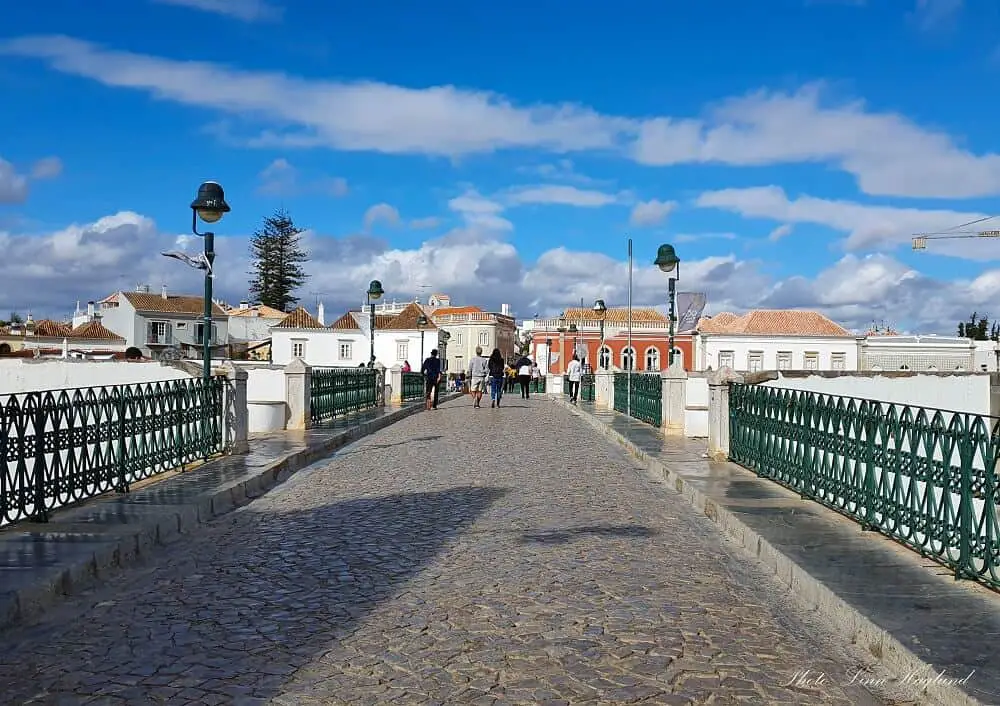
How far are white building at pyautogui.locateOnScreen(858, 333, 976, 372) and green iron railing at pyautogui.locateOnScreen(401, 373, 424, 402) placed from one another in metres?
43.2

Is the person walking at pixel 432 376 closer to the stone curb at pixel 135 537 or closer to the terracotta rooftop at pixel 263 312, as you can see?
the stone curb at pixel 135 537

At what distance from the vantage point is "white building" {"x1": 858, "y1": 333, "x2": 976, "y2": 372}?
71250 mm

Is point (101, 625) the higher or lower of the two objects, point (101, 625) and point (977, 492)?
the lower

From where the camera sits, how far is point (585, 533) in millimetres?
8367

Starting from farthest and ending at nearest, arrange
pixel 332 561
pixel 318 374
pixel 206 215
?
pixel 318 374
pixel 206 215
pixel 332 561

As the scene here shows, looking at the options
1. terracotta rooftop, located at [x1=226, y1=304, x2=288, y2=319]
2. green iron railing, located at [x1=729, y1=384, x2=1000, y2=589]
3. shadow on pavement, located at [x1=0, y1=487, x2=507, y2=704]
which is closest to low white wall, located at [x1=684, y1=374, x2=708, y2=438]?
green iron railing, located at [x1=729, y1=384, x2=1000, y2=589]

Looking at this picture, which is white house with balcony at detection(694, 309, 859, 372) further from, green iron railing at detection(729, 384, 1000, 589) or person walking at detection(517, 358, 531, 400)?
green iron railing at detection(729, 384, 1000, 589)

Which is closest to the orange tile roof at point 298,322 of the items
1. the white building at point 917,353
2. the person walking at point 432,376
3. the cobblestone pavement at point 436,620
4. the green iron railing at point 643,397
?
the white building at point 917,353

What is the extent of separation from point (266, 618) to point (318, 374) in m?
15.6

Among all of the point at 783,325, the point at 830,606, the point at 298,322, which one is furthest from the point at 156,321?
the point at 830,606

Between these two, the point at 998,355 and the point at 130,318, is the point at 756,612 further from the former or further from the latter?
the point at 130,318

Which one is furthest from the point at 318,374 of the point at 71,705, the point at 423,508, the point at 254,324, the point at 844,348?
the point at 254,324

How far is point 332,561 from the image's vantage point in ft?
23.6

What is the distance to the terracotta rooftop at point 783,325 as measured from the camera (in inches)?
3211
